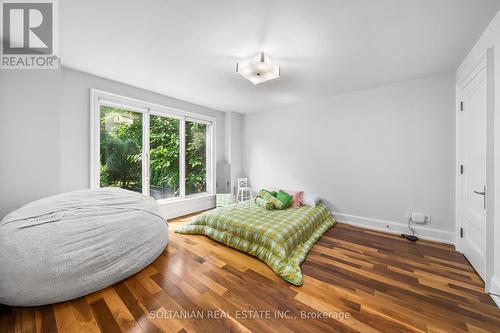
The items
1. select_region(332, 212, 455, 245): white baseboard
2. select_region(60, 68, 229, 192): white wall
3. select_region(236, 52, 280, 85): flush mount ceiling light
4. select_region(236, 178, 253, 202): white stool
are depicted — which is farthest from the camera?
select_region(236, 178, 253, 202): white stool

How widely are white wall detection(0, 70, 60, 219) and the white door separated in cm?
502

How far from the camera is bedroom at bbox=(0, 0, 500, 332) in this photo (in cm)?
151

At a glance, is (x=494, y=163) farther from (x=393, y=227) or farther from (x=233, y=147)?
(x=233, y=147)

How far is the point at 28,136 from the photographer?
2227mm

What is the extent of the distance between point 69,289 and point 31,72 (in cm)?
257

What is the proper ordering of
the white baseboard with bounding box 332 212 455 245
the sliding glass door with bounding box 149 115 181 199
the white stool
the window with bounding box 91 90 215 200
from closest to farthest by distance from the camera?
the white baseboard with bounding box 332 212 455 245 < the window with bounding box 91 90 215 200 < the sliding glass door with bounding box 149 115 181 199 < the white stool

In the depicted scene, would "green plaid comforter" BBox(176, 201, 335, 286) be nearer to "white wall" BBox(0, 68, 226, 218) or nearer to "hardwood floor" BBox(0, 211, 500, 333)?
"hardwood floor" BBox(0, 211, 500, 333)

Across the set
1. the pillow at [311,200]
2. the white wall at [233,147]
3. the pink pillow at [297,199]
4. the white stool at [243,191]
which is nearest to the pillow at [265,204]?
the pink pillow at [297,199]

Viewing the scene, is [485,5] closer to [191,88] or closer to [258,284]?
[258,284]

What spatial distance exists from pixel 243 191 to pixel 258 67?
3.31m

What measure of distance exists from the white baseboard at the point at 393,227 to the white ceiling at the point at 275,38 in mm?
2337

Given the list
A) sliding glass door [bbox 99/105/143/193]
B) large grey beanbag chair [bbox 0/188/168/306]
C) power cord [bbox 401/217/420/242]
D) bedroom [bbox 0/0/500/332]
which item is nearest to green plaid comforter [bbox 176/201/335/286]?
bedroom [bbox 0/0/500/332]

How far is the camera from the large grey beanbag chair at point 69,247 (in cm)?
145

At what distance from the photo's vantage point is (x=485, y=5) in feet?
4.99
